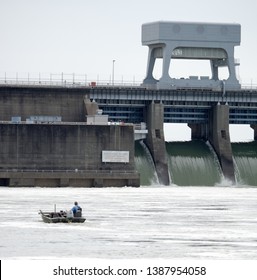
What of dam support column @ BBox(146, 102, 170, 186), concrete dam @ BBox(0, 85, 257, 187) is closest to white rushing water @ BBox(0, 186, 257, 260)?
concrete dam @ BBox(0, 85, 257, 187)

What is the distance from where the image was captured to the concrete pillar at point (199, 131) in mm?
185625

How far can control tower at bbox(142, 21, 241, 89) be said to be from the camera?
610ft

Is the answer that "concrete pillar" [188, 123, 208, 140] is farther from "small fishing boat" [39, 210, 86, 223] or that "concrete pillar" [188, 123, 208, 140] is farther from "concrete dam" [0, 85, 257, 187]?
"small fishing boat" [39, 210, 86, 223]

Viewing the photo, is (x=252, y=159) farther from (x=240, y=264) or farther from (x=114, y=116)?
(x=240, y=264)

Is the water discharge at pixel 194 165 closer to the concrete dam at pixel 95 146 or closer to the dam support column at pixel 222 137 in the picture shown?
the concrete dam at pixel 95 146

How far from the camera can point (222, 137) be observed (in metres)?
180

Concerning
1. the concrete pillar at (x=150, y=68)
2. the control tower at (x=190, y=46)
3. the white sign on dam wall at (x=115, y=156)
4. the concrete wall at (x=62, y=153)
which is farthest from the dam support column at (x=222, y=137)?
the white sign on dam wall at (x=115, y=156)

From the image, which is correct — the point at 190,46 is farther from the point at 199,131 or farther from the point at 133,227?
the point at 133,227

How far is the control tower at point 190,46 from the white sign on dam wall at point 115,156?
19640mm

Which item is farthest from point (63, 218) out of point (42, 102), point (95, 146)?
point (42, 102)

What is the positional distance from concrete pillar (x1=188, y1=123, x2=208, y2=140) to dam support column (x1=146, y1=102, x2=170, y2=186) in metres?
9.22

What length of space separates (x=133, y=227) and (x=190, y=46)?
297 feet

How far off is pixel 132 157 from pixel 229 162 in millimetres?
14784

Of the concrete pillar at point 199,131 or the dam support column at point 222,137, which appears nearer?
the dam support column at point 222,137
